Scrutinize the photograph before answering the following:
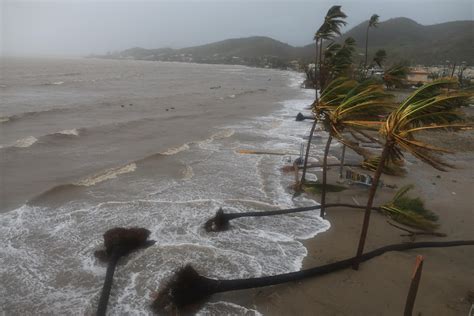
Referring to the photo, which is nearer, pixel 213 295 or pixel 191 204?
pixel 213 295

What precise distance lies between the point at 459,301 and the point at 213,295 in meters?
5.54

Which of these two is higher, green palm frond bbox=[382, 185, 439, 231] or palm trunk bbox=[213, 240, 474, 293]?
green palm frond bbox=[382, 185, 439, 231]

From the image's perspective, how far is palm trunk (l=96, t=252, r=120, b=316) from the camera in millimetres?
7617

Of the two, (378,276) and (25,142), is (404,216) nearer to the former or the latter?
(378,276)

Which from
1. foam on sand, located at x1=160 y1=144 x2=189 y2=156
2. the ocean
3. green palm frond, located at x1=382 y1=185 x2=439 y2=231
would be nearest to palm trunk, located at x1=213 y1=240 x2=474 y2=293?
the ocean

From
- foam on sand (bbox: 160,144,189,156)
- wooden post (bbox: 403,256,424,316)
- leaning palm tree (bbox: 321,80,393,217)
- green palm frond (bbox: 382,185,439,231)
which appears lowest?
foam on sand (bbox: 160,144,189,156)

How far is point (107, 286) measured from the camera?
26.9ft

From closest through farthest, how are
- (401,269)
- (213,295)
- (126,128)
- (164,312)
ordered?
1. (164,312)
2. (213,295)
3. (401,269)
4. (126,128)

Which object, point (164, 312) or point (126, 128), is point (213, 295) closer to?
point (164, 312)

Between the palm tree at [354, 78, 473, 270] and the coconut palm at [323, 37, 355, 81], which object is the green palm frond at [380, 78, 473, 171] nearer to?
the palm tree at [354, 78, 473, 270]

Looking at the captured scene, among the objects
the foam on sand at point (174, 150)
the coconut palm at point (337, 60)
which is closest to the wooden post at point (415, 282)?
the coconut palm at point (337, 60)

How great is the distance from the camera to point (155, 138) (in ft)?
86.9

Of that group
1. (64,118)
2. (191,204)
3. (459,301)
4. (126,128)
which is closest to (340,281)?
(459,301)

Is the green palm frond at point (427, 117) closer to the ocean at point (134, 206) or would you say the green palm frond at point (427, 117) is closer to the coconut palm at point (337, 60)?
the ocean at point (134, 206)
